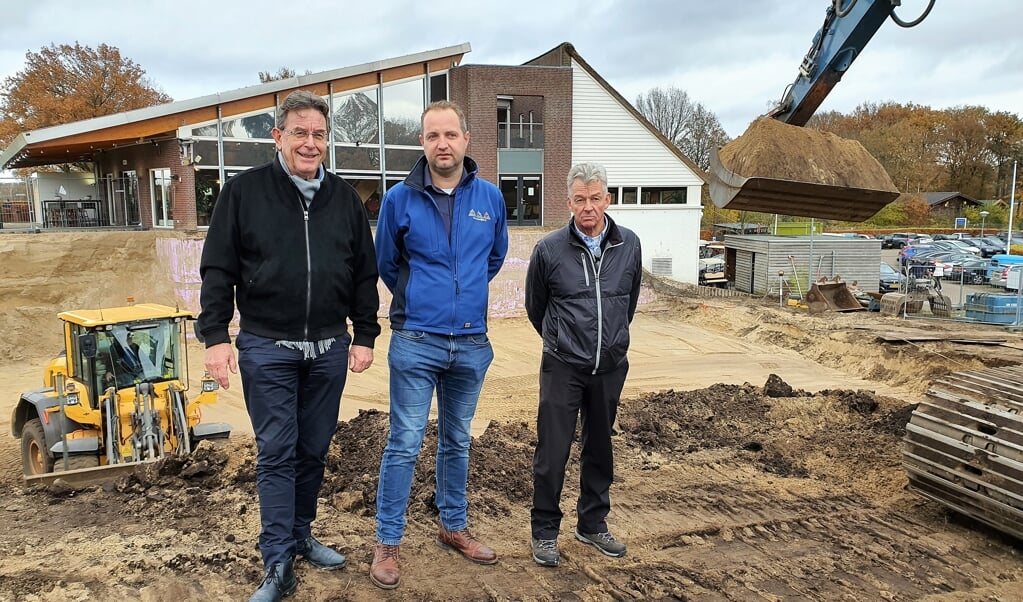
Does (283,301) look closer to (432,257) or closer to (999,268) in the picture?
(432,257)

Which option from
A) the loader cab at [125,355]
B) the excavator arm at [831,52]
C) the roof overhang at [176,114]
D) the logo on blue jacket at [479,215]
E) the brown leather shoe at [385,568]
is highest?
the roof overhang at [176,114]

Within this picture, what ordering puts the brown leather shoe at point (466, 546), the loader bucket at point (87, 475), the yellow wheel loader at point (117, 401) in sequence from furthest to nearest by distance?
the yellow wheel loader at point (117, 401) → the loader bucket at point (87, 475) → the brown leather shoe at point (466, 546)

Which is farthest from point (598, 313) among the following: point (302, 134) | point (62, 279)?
point (62, 279)

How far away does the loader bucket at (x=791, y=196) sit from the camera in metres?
6.91

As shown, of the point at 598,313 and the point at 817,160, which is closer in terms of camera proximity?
the point at 598,313

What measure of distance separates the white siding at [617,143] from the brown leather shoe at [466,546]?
20.7 m

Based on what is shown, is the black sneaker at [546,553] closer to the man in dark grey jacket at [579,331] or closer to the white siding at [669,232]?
the man in dark grey jacket at [579,331]

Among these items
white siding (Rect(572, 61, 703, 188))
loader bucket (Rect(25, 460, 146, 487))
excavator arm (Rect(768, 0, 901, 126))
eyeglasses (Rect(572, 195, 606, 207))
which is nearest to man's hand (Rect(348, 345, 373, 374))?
eyeglasses (Rect(572, 195, 606, 207))

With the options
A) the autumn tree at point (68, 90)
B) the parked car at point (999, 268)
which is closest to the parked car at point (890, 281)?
the parked car at point (999, 268)

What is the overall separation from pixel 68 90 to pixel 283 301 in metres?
36.3

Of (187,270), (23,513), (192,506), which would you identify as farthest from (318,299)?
(187,270)

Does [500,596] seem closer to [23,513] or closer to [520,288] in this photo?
[23,513]

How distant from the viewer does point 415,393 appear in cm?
329

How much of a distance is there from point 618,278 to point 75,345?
594 cm
